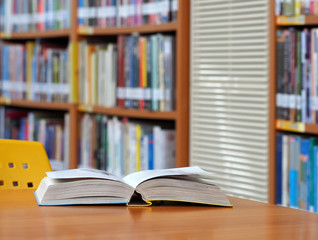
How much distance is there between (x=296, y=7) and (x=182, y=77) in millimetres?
683

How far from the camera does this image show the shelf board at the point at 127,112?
292 cm

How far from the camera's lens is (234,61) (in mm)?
2660

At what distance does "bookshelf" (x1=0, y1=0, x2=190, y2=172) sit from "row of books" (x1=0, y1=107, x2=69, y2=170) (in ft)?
0.27

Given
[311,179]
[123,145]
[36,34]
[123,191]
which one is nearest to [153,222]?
[123,191]

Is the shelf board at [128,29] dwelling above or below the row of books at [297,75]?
above

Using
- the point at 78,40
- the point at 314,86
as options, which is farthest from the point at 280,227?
the point at 78,40

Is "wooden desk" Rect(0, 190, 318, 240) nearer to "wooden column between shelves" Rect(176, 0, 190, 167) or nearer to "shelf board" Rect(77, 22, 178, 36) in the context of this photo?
"wooden column between shelves" Rect(176, 0, 190, 167)

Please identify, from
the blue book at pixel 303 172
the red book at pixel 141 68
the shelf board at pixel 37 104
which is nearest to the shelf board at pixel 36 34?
the shelf board at pixel 37 104

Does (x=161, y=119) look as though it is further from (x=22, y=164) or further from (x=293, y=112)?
(x=22, y=164)

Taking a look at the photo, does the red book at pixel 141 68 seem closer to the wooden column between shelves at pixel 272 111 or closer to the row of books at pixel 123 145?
the row of books at pixel 123 145

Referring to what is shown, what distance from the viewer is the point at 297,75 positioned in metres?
2.38

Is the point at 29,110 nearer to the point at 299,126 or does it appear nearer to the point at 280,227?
the point at 299,126

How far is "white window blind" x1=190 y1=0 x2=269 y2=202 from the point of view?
8.35ft

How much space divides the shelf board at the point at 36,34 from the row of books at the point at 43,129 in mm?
453
